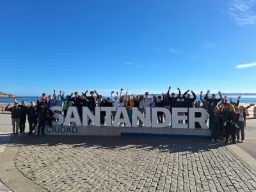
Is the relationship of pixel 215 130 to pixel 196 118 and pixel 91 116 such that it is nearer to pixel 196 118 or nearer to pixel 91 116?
pixel 196 118

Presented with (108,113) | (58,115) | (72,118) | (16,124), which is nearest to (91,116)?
(108,113)

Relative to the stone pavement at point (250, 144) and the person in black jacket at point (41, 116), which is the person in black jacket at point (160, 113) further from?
the person in black jacket at point (41, 116)

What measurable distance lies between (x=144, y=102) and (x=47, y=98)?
5.03 meters

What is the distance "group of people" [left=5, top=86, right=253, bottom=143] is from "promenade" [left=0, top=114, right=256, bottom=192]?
3.41 ft

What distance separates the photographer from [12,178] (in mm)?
7891

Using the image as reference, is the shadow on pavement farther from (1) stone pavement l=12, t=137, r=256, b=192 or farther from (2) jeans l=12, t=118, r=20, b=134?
(2) jeans l=12, t=118, r=20, b=134

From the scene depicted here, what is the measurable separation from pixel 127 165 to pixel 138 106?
740 cm

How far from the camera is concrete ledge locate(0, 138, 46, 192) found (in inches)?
281

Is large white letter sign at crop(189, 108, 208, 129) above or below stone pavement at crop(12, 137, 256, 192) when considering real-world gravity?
above

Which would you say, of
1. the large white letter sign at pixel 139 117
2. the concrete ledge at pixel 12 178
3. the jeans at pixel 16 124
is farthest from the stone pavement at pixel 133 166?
the jeans at pixel 16 124

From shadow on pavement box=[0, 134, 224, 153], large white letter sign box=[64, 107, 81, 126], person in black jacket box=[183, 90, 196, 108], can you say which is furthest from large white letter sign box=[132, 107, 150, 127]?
→ large white letter sign box=[64, 107, 81, 126]

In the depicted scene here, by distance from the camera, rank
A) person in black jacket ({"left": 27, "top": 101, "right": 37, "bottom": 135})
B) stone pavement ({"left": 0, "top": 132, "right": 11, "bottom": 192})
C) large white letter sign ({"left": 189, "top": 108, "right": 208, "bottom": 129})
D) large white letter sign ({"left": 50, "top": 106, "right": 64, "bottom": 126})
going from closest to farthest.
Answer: stone pavement ({"left": 0, "top": 132, "right": 11, "bottom": 192})
large white letter sign ({"left": 189, "top": 108, "right": 208, "bottom": 129})
person in black jacket ({"left": 27, "top": 101, "right": 37, "bottom": 135})
large white letter sign ({"left": 50, "top": 106, "right": 64, "bottom": 126})

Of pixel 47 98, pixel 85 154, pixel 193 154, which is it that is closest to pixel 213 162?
pixel 193 154

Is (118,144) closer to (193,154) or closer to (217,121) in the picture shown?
(193,154)
